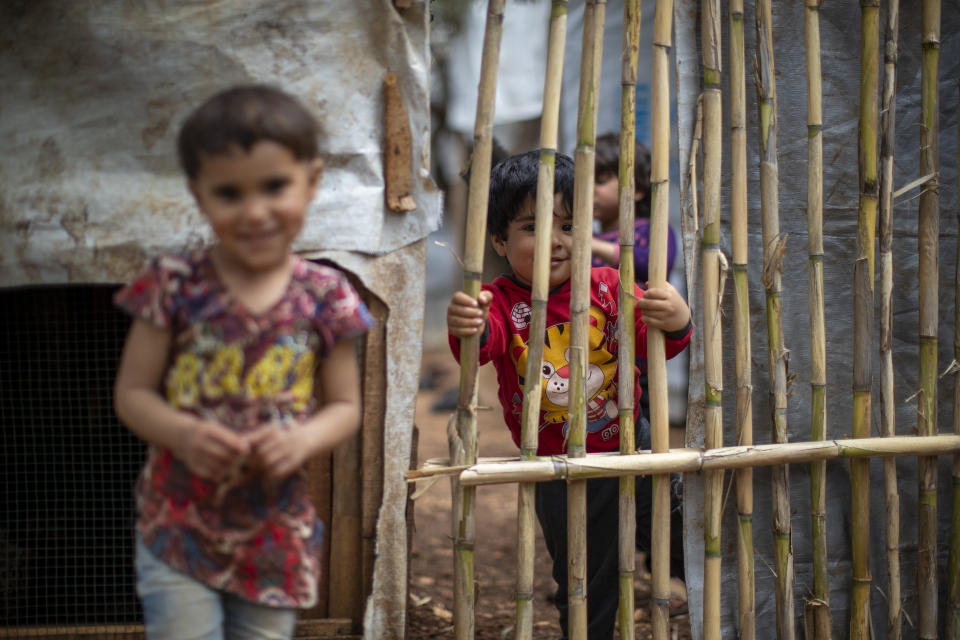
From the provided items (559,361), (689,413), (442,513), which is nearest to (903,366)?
(689,413)

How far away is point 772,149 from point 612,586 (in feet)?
4.53

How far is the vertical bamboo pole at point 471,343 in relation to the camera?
6.89 feet

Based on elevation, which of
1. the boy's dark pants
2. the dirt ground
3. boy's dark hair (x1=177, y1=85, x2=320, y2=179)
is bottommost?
the dirt ground

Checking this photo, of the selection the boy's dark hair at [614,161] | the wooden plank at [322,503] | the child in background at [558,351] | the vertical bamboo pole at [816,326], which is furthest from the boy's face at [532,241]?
the boy's dark hair at [614,161]

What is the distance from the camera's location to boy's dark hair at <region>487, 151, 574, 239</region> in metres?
2.50

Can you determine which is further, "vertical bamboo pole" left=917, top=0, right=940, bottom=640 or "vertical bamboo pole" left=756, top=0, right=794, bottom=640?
"vertical bamboo pole" left=917, top=0, right=940, bottom=640

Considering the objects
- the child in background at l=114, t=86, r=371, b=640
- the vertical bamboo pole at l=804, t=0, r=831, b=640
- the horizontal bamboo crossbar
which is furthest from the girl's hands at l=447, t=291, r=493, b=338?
the vertical bamboo pole at l=804, t=0, r=831, b=640

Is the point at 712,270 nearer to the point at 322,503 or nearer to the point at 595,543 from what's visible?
the point at 595,543

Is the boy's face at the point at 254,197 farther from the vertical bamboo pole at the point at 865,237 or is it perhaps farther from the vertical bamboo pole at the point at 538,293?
the vertical bamboo pole at the point at 865,237

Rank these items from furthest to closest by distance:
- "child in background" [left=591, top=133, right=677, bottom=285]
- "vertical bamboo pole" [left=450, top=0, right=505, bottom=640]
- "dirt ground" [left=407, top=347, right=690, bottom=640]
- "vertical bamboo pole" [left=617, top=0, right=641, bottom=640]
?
"child in background" [left=591, top=133, right=677, bottom=285], "dirt ground" [left=407, top=347, right=690, bottom=640], "vertical bamboo pole" [left=617, top=0, right=641, bottom=640], "vertical bamboo pole" [left=450, top=0, right=505, bottom=640]

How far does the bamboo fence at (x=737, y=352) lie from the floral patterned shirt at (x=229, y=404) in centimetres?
67

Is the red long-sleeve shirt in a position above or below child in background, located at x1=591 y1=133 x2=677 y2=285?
below

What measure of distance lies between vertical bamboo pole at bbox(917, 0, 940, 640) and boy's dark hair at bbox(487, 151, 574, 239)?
41.3 inches

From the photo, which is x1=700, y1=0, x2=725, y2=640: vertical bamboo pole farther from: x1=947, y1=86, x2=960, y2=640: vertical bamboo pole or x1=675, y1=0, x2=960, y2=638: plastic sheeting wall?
x1=947, y1=86, x2=960, y2=640: vertical bamboo pole
